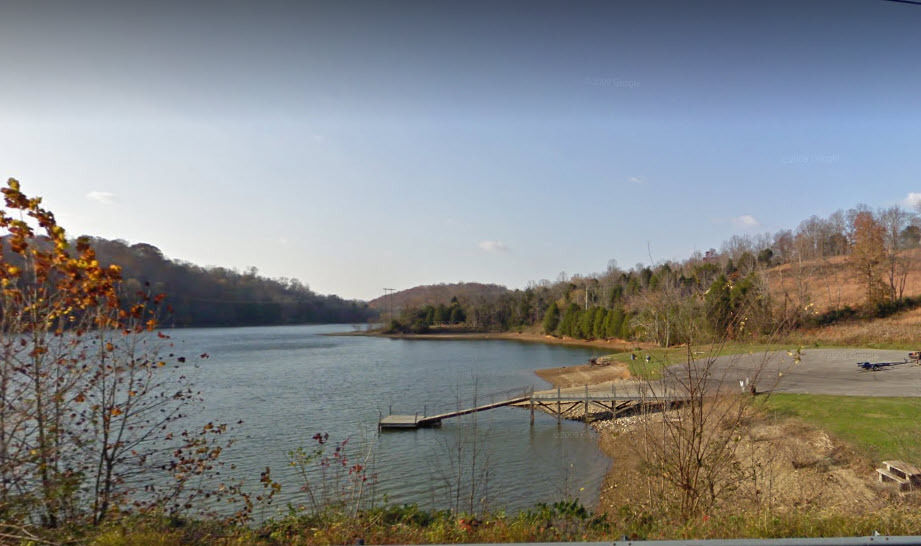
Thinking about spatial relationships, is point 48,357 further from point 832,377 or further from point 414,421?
point 832,377

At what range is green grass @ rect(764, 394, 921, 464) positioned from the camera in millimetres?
12102

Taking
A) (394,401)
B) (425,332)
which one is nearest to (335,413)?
(394,401)

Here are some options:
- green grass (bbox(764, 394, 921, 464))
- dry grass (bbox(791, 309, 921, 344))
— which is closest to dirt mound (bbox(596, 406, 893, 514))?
green grass (bbox(764, 394, 921, 464))

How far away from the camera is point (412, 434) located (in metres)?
19.3

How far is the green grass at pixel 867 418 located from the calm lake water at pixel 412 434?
6490 millimetres

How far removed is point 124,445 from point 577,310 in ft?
238

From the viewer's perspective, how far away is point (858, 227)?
52938mm

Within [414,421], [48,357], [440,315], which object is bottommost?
[414,421]

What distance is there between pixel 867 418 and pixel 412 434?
1462 centimetres

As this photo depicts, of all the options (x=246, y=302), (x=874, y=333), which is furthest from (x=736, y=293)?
(x=246, y=302)

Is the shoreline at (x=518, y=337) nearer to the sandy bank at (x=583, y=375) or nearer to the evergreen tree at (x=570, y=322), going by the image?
the evergreen tree at (x=570, y=322)

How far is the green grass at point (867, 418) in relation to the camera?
12.1 m

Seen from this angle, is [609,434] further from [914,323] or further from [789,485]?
[914,323]

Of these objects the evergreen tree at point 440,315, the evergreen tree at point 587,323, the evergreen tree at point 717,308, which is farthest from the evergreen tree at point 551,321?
the evergreen tree at point 717,308
